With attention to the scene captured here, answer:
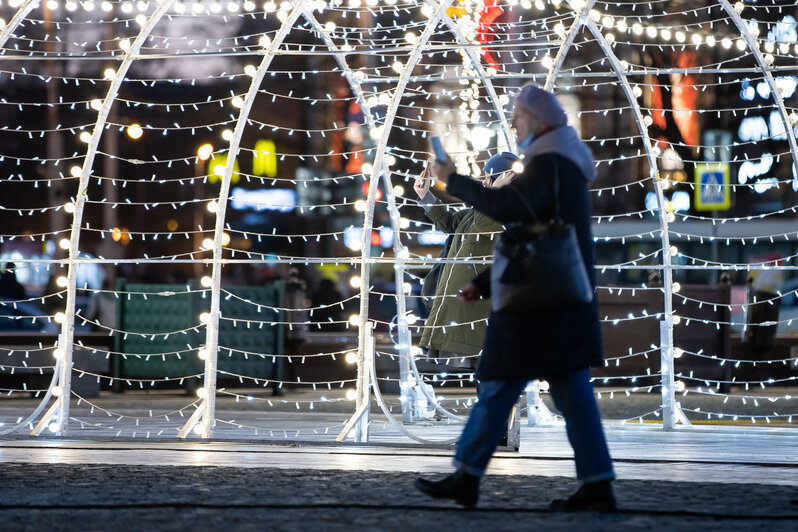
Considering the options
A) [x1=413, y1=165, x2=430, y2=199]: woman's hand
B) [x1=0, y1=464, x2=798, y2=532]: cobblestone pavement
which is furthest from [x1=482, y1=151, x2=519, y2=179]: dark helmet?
[x1=0, y1=464, x2=798, y2=532]: cobblestone pavement

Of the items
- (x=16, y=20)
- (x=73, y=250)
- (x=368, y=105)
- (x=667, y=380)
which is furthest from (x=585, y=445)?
(x=368, y=105)

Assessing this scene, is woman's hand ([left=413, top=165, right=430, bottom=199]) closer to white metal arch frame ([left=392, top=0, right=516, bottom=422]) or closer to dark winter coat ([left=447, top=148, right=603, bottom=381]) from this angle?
white metal arch frame ([left=392, top=0, right=516, bottom=422])

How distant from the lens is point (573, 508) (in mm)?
3666

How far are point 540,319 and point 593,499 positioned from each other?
543mm

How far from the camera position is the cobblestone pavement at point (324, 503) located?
11.0ft

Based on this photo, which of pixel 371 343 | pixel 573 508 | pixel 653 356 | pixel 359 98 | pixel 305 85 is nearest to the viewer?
pixel 573 508

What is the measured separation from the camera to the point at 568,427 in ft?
12.2

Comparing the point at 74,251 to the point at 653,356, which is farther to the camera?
the point at 653,356

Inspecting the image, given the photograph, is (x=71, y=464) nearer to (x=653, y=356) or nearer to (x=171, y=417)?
(x=171, y=417)

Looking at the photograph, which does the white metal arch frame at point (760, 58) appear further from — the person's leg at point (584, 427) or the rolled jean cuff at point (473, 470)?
the rolled jean cuff at point (473, 470)

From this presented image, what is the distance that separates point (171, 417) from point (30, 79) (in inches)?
589

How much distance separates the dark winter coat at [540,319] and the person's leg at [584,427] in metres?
0.06

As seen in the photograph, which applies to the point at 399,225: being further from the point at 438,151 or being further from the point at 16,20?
the point at 438,151

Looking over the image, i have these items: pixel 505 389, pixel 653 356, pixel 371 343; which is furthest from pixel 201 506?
pixel 653 356
